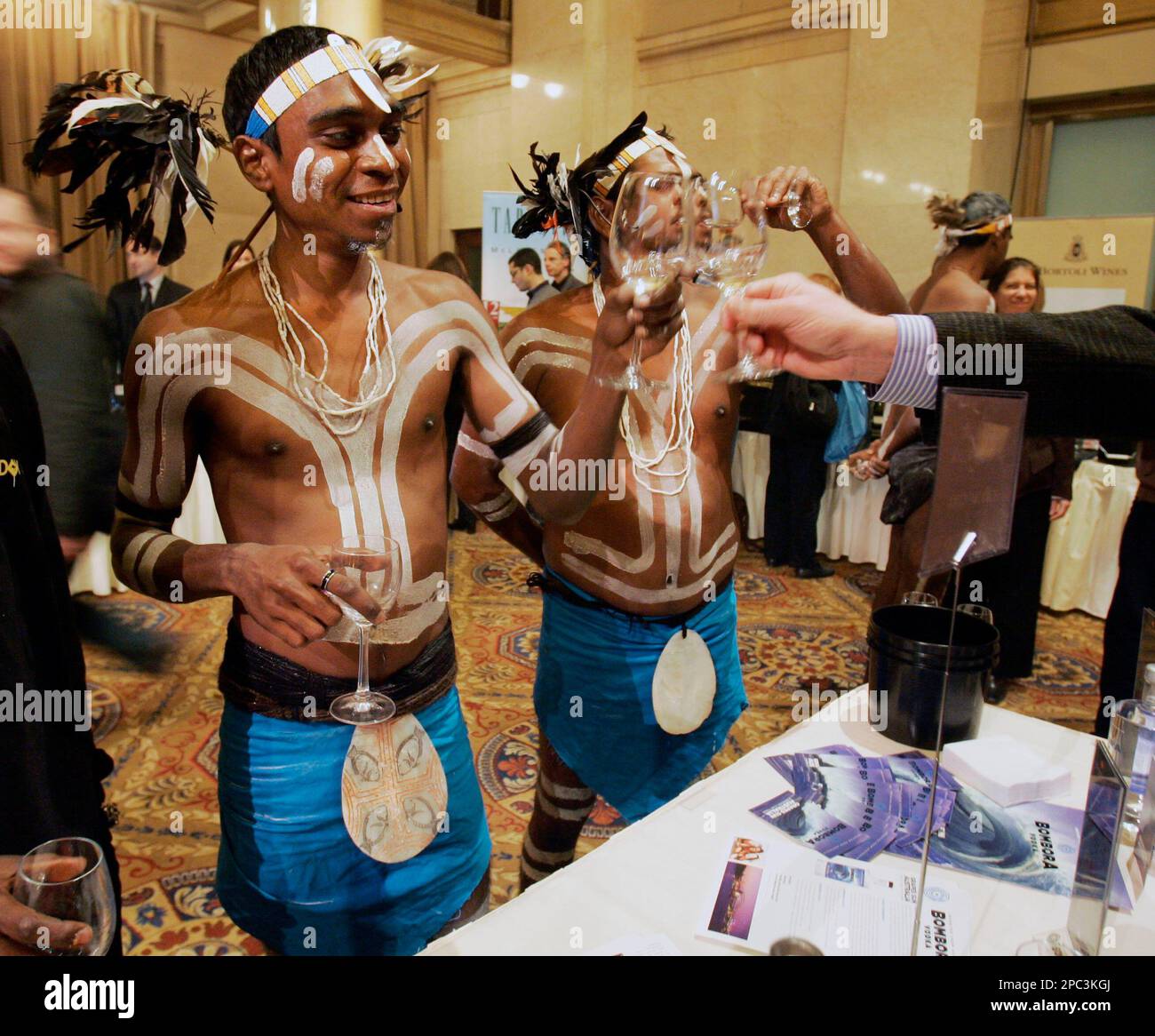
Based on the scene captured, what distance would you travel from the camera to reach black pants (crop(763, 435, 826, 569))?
5.52 meters

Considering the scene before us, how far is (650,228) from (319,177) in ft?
2.21

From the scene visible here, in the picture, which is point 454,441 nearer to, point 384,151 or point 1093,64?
point 384,151

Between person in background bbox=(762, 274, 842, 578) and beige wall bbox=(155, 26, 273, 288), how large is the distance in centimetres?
541

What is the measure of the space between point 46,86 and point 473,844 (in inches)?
344

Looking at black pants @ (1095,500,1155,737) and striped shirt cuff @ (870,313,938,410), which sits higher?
striped shirt cuff @ (870,313,938,410)

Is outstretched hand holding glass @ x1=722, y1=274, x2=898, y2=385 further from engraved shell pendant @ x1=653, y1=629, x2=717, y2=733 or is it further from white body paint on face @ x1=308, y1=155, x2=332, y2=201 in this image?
engraved shell pendant @ x1=653, y1=629, x2=717, y2=733

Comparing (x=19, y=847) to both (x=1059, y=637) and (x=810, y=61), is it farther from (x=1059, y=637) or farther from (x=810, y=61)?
(x=810, y=61)

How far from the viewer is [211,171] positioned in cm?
839

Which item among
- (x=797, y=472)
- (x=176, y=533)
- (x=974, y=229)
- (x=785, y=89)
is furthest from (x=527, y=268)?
(x=974, y=229)

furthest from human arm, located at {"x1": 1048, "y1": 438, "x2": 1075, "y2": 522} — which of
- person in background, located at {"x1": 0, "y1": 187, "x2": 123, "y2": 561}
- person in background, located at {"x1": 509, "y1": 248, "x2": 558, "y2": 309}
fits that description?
person in background, located at {"x1": 509, "y1": 248, "x2": 558, "y2": 309}

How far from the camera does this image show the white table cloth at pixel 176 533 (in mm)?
4668

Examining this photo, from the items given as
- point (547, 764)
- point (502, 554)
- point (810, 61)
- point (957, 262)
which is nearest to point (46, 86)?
point (502, 554)

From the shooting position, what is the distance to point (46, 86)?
761cm
